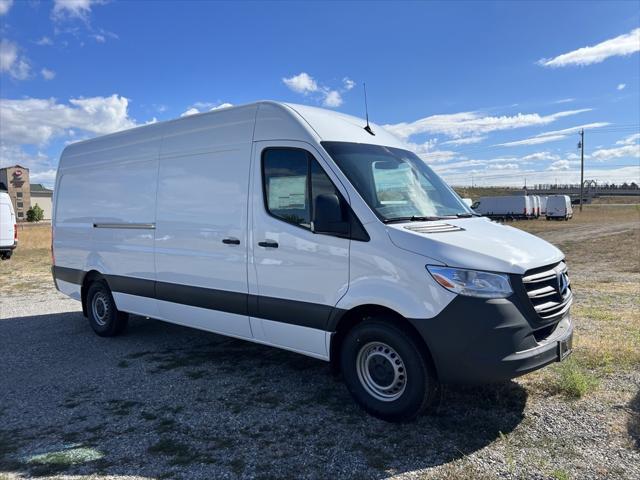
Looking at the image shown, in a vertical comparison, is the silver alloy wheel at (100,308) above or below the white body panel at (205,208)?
below

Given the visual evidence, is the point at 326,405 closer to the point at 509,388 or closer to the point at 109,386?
the point at 509,388

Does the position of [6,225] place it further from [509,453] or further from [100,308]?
[509,453]

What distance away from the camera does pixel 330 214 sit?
4109 millimetres

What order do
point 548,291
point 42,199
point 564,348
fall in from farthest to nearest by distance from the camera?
point 42,199 < point 564,348 < point 548,291

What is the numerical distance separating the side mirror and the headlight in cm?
100

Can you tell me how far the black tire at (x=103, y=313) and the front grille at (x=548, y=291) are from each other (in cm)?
565

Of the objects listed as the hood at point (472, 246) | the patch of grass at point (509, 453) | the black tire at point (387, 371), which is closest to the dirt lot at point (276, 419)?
the patch of grass at point (509, 453)

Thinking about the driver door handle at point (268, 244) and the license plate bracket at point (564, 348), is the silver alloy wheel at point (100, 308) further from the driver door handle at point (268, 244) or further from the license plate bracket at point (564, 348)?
the license plate bracket at point (564, 348)

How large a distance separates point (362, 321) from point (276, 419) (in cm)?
112

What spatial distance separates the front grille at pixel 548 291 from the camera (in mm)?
3779

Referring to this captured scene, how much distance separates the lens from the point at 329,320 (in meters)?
4.37

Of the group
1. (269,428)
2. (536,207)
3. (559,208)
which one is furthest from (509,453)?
(536,207)

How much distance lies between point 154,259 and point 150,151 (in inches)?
54.9

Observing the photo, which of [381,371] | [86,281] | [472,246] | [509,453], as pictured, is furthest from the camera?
[86,281]
